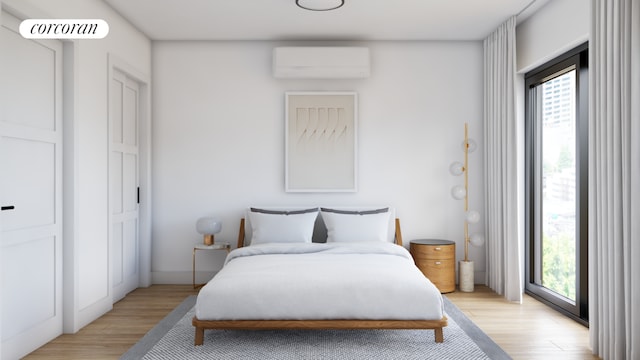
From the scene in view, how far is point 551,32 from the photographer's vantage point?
413 centimetres

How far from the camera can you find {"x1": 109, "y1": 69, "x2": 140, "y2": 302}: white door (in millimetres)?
4535

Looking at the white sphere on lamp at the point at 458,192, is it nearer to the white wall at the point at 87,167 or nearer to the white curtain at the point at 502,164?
the white curtain at the point at 502,164

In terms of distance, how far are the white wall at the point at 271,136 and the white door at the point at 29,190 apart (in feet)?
5.77

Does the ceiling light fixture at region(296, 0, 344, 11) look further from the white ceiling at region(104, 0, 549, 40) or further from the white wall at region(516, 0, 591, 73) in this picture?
the white wall at region(516, 0, 591, 73)

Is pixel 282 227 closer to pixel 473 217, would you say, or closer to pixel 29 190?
pixel 473 217

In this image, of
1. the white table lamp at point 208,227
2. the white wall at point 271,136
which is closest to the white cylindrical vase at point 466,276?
the white wall at point 271,136

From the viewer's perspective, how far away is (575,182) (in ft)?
12.9

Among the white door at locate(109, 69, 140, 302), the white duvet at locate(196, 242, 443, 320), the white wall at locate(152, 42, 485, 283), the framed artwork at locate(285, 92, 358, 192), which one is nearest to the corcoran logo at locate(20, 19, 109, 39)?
the white door at locate(109, 69, 140, 302)

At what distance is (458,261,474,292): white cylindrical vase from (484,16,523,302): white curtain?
0.80ft

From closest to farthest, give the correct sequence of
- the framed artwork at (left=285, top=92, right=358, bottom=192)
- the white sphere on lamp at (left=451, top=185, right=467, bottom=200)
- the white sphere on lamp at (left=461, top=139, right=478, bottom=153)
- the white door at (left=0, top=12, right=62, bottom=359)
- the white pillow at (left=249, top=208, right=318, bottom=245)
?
1. the white door at (left=0, top=12, right=62, bottom=359)
2. the white pillow at (left=249, top=208, right=318, bottom=245)
3. the white sphere on lamp at (left=451, top=185, right=467, bottom=200)
4. the white sphere on lamp at (left=461, top=139, right=478, bottom=153)
5. the framed artwork at (left=285, top=92, right=358, bottom=192)

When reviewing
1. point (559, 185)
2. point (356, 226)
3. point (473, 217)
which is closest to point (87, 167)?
point (356, 226)

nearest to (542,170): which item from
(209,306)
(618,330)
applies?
(618,330)

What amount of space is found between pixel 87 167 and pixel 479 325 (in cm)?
340

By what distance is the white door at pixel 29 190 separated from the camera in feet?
9.86
